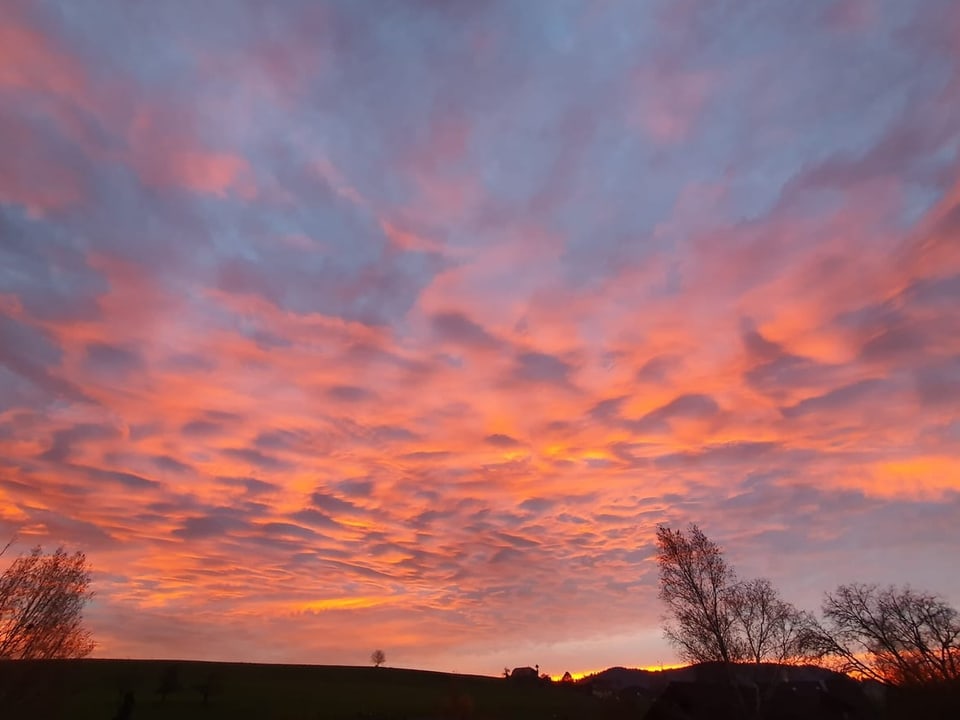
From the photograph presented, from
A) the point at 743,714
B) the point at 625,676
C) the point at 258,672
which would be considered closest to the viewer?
the point at 743,714

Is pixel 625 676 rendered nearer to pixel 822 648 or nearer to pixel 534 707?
pixel 534 707

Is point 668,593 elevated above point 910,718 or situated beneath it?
elevated above

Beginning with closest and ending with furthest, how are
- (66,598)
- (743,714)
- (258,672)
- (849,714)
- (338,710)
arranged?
(743,714) → (66,598) → (849,714) → (338,710) → (258,672)

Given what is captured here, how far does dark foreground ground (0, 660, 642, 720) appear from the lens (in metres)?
74.1

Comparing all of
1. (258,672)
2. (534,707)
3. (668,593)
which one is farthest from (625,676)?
(668,593)

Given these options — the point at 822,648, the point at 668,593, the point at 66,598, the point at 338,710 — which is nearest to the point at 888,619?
the point at 822,648

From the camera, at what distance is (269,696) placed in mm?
114812

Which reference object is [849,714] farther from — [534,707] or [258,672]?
[258,672]

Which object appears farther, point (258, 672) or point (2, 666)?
point (258, 672)

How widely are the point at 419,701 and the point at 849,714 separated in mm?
74606

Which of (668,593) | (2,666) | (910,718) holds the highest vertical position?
(668,593)

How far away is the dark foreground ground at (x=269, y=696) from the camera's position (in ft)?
243

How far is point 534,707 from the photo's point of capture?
118375 millimetres

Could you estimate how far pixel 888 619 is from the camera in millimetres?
53438
